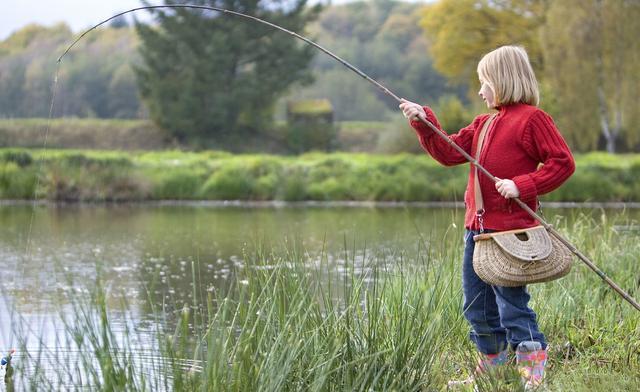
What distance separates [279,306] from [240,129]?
2425cm

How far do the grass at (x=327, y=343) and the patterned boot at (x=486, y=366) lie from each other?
5cm

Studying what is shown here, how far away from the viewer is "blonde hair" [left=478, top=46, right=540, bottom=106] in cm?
361

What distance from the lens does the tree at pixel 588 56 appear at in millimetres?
23344

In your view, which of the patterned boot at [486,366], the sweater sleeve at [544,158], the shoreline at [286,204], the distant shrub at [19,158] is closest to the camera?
the patterned boot at [486,366]

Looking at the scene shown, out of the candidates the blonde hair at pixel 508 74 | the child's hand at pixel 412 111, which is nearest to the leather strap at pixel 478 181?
the blonde hair at pixel 508 74

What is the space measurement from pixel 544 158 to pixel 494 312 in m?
0.60

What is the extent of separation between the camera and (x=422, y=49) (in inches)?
1847

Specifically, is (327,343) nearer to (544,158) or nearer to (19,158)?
(544,158)

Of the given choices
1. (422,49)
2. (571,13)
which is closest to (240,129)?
(571,13)

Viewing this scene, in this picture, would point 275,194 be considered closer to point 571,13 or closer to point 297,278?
point 571,13

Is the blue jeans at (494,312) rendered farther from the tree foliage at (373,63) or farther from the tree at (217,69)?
the tree foliage at (373,63)

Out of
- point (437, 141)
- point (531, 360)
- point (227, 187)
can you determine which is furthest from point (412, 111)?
point (227, 187)

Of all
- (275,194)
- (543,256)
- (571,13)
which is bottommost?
(275,194)

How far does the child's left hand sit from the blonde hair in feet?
1.14
